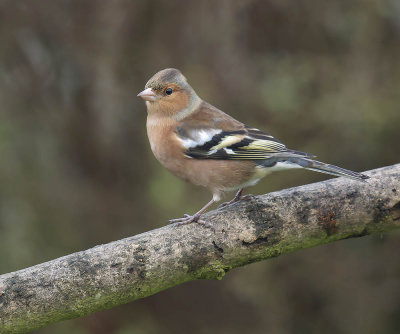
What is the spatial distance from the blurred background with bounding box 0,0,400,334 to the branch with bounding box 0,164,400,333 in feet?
8.24

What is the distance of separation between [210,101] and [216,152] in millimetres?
2358

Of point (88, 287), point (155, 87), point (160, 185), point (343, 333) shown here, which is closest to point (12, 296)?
point (88, 287)

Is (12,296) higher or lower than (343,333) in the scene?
higher

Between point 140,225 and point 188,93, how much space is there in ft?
8.62

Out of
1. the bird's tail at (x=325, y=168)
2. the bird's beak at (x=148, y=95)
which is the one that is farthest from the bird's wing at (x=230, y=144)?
the bird's beak at (x=148, y=95)

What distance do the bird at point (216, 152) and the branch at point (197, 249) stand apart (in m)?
0.35

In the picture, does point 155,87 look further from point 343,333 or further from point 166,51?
point 343,333

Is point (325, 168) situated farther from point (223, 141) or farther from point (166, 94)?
point (166, 94)

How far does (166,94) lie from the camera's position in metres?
4.96

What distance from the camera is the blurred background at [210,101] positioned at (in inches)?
262

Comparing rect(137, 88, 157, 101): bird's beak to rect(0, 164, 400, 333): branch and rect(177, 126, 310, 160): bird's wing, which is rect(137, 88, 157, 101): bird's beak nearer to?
rect(177, 126, 310, 160): bird's wing

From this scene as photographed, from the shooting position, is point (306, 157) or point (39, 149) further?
point (39, 149)

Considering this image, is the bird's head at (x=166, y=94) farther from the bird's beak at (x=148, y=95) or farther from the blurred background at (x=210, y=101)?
the blurred background at (x=210, y=101)

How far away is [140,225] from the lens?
23.5ft
